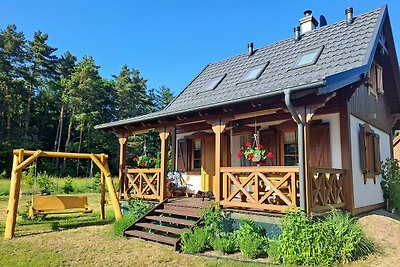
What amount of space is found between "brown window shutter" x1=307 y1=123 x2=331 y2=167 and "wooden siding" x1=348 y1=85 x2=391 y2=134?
0.78 m

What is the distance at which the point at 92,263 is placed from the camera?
537cm

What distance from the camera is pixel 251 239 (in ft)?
18.7

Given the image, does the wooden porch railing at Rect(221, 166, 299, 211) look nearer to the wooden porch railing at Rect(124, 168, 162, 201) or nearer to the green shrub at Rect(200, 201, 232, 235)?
the green shrub at Rect(200, 201, 232, 235)

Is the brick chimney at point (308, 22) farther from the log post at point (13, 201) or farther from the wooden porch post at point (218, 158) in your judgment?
the log post at point (13, 201)

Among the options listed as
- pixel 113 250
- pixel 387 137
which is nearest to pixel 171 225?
pixel 113 250

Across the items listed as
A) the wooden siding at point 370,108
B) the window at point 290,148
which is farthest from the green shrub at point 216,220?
the wooden siding at point 370,108

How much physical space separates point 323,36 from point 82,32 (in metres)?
13.4

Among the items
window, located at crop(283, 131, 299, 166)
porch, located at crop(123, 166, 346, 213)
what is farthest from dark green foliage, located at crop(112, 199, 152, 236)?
window, located at crop(283, 131, 299, 166)

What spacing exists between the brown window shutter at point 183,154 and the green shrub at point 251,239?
5.18 m

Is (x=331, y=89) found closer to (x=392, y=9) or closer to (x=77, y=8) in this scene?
(x=392, y=9)

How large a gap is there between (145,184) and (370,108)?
22.6ft

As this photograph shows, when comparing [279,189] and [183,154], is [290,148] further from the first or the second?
[183,154]

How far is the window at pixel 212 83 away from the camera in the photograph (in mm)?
10998

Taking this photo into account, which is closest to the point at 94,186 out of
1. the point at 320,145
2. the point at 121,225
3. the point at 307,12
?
the point at 121,225
